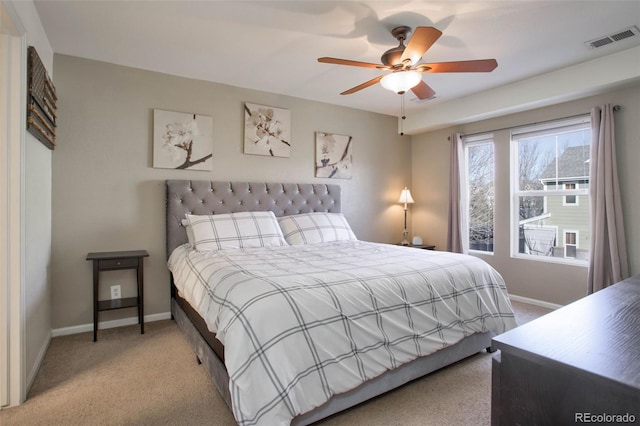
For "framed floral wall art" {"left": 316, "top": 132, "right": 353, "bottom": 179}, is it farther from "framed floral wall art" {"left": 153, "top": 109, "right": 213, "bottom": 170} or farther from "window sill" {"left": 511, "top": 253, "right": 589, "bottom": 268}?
"window sill" {"left": 511, "top": 253, "right": 589, "bottom": 268}

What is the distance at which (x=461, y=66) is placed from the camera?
7.56ft

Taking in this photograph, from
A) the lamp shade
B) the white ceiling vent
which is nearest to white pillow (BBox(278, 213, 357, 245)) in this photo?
the lamp shade

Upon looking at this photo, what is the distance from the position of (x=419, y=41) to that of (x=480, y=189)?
306cm

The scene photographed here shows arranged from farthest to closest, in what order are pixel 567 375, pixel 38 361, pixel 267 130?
1. pixel 267 130
2. pixel 38 361
3. pixel 567 375

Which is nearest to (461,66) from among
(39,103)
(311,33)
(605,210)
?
(311,33)

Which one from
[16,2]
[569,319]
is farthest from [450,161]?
[16,2]

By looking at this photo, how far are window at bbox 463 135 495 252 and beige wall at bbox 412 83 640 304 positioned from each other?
0.50ft

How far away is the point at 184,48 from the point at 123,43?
49 cm

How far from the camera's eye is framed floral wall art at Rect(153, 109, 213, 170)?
336 cm

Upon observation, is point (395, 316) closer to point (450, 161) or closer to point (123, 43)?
point (123, 43)

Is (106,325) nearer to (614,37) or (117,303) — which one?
(117,303)

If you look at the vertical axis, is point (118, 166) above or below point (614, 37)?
below

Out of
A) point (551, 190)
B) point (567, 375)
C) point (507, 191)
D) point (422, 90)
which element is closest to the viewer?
point (567, 375)

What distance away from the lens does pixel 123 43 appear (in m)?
2.78
